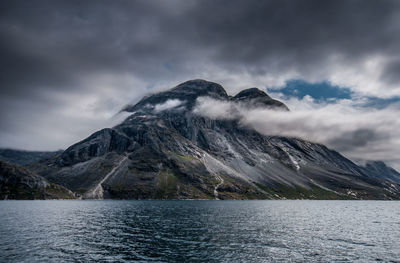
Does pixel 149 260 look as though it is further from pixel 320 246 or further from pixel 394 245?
pixel 394 245

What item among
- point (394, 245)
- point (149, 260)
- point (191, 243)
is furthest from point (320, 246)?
point (149, 260)

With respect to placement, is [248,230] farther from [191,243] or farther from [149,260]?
[149,260]

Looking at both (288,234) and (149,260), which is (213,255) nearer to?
(149,260)

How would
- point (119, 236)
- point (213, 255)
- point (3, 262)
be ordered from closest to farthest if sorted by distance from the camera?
point (3, 262) < point (213, 255) < point (119, 236)

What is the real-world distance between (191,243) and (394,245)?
4938 centimetres

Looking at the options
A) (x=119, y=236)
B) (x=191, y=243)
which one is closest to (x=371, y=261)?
(x=191, y=243)

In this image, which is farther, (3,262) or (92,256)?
(92,256)

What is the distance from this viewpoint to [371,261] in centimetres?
4966

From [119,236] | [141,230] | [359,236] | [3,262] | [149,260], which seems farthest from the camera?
[141,230]

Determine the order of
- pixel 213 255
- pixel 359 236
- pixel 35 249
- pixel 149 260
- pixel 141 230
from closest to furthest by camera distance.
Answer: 1. pixel 149 260
2. pixel 213 255
3. pixel 35 249
4. pixel 359 236
5. pixel 141 230

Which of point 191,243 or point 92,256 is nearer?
point 92,256

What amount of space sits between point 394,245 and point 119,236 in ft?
228

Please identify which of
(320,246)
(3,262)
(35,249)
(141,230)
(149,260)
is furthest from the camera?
(141,230)

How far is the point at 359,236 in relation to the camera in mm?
75438
